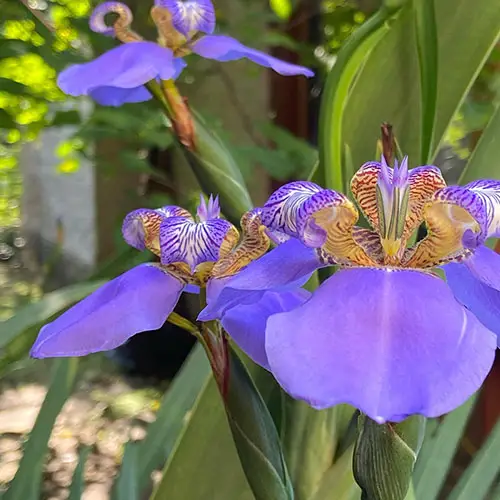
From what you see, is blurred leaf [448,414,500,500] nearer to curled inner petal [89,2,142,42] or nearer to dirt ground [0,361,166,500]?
curled inner petal [89,2,142,42]

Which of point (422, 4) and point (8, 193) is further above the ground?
point (422, 4)

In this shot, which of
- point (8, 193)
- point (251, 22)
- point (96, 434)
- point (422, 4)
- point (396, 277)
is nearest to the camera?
point (396, 277)

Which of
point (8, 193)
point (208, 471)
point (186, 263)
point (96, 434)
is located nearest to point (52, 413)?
point (208, 471)

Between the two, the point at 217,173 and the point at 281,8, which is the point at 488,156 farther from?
the point at 281,8

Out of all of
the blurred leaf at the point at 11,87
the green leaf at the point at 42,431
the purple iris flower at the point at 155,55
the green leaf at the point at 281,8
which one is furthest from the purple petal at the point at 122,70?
Result: the green leaf at the point at 281,8

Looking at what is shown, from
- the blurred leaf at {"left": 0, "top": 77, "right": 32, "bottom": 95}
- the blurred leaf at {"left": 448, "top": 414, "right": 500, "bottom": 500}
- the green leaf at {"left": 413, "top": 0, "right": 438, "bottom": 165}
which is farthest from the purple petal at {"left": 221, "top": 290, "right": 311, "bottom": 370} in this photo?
the blurred leaf at {"left": 0, "top": 77, "right": 32, "bottom": 95}

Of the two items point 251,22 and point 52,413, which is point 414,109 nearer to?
point 52,413

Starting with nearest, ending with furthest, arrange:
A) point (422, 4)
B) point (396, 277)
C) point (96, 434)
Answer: point (396, 277) < point (422, 4) < point (96, 434)

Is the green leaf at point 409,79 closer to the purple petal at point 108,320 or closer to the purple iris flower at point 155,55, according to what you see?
the purple iris flower at point 155,55
